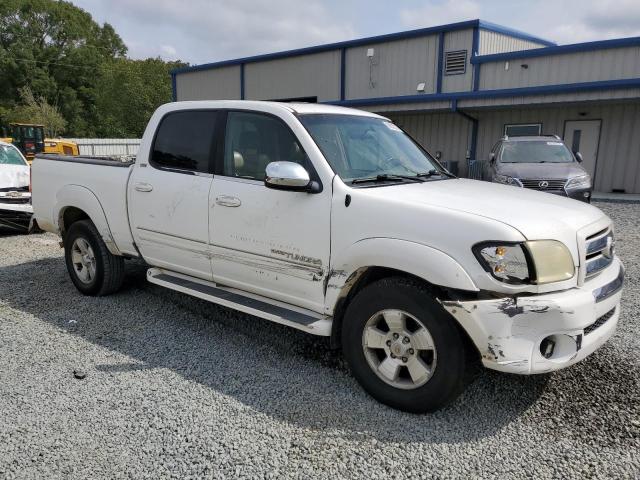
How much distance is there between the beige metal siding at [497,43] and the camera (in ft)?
65.2

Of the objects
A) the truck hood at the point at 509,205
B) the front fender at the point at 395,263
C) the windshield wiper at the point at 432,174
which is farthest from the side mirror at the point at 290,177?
the windshield wiper at the point at 432,174

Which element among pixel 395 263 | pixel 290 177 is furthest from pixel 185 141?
pixel 395 263

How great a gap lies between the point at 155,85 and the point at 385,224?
67.3 meters

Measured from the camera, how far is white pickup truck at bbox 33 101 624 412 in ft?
9.39

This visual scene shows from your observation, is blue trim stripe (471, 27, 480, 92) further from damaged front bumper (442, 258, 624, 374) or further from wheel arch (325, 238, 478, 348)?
damaged front bumper (442, 258, 624, 374)

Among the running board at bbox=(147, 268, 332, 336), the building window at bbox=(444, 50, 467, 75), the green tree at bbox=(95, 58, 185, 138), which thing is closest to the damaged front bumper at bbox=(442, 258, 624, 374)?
the running board at bbox=(147, 268, 332, 336)

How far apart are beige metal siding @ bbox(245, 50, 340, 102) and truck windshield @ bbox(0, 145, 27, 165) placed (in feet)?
53.0

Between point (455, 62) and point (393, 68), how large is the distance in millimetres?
2935

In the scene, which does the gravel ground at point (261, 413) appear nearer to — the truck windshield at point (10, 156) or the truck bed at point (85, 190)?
the truck bed at point (85, 190)

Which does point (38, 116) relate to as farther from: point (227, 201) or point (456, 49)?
point (227, 201)

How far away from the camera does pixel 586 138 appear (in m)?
16.8

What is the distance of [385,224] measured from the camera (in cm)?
319

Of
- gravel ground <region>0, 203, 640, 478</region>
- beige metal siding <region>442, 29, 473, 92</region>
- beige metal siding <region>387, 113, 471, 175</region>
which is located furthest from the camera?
beige metal siding <region>387, 113, 471, 175</region>

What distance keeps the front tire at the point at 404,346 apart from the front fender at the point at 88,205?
2.94 meters
